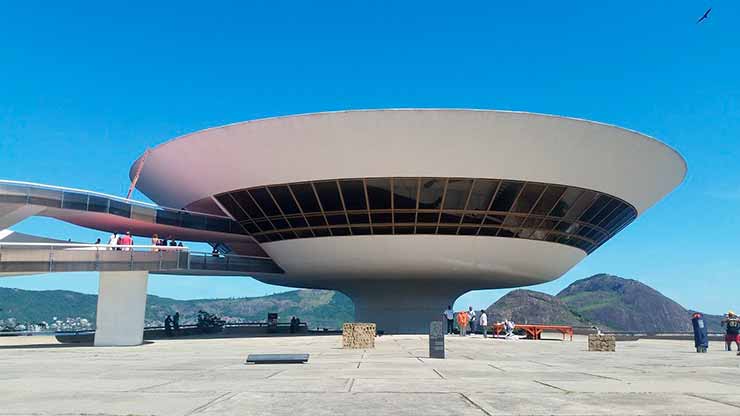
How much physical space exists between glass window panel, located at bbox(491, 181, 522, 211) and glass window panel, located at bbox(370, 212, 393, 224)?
538cm

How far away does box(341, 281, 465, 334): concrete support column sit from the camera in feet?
127

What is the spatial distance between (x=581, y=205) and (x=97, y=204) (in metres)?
27.1

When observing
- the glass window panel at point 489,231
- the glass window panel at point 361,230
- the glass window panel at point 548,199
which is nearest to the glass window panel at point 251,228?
the glass window panel at point 361,230

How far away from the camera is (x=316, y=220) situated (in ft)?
105

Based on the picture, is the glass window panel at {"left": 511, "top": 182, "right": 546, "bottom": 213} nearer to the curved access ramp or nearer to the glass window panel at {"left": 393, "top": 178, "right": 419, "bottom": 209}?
the glass window panel at {"left": 393, "top": 178, "right": 419, "bottom": 209}

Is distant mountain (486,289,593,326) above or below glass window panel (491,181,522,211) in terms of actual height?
below

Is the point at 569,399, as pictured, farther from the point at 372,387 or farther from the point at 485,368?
the point at 485,368

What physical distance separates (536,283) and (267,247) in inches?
750

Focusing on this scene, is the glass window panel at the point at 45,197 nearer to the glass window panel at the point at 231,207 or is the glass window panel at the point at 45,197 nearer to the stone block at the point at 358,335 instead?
the glass window panel at the point at 231,207

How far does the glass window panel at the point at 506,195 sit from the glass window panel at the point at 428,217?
299 cm

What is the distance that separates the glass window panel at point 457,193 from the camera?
29250 mm

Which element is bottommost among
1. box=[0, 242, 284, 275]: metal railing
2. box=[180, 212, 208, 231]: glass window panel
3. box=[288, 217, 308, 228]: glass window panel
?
box=[0, 242, 284, 275]: metal railing

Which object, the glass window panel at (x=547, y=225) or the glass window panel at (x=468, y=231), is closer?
the glass window panel at (x=468, y=231)

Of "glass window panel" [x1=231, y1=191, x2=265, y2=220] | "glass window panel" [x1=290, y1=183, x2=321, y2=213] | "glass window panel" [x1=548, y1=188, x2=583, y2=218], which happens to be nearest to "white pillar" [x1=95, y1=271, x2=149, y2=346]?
"glass window panel" [x1=231, y1=191, x2=265, y2=220]
